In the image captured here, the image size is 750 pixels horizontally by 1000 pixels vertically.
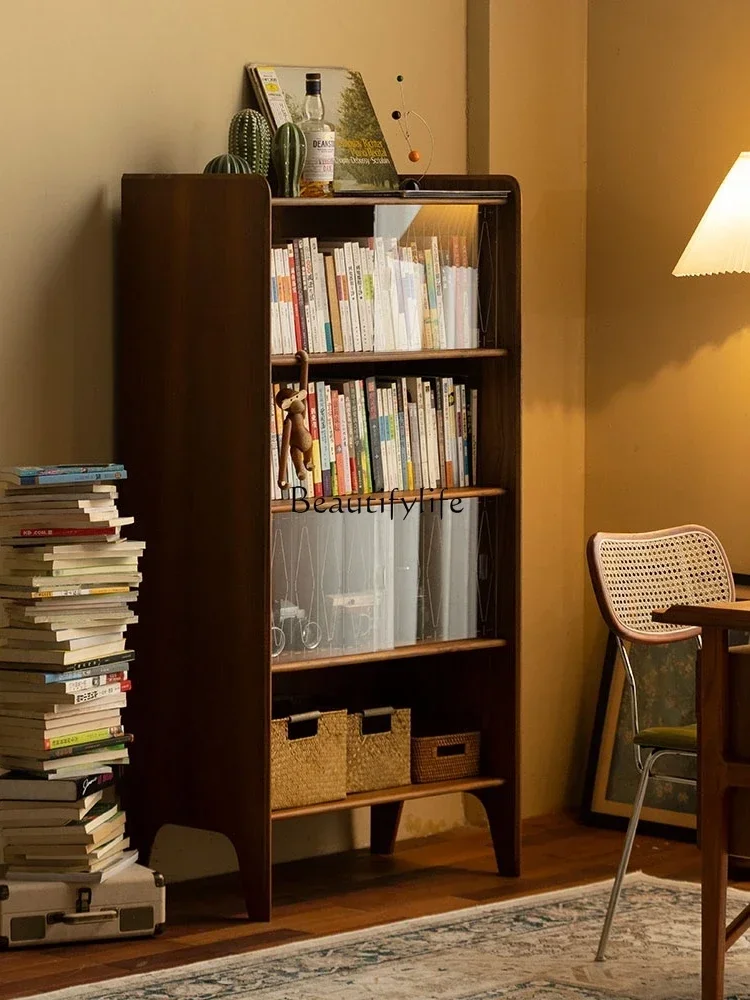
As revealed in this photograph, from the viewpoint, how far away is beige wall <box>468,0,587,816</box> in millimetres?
4809

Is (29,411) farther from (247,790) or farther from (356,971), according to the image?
(356,971)

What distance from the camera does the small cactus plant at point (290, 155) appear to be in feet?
12.9

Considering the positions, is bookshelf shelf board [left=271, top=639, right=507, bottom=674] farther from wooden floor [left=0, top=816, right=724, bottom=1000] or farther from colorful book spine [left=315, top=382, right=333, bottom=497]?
wooden floor [left=0, top=816, right=724, bottom=1000]

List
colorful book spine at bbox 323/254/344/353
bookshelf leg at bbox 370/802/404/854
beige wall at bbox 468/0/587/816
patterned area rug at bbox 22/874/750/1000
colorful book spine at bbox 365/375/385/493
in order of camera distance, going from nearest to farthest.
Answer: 1. patterned area rug at bbox 22/874/750/1000
2. colorful book spine at bbox 323/254/344/353
3. colorful book spine at bbox 365/375/385/493
4. bookshelf leg at bbox 370/802/404/854
5. beige wall at bbox 468/0/587/816

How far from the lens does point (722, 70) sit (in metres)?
4.69

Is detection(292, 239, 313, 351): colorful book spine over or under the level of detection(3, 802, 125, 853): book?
over

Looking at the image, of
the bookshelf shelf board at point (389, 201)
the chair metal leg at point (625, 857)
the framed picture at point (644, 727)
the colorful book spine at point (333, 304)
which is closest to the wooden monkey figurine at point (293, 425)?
the colorful book spine at point (333, 304)

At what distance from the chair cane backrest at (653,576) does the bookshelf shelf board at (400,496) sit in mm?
491

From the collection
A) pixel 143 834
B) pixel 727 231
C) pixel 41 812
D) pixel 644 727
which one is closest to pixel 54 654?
pixel 41 812

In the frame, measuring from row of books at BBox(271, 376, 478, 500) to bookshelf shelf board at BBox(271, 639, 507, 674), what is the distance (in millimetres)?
383

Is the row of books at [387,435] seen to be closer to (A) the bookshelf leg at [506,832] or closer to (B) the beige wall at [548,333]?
(B) the beige wall at [548,333]

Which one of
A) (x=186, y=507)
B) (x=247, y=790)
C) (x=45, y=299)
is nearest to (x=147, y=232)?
(x=45, y=299)

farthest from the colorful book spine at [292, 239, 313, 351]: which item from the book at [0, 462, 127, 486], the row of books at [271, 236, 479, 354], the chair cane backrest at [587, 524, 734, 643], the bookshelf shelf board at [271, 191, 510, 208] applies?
the chair cane backrest at [587, 524, 734, 643]

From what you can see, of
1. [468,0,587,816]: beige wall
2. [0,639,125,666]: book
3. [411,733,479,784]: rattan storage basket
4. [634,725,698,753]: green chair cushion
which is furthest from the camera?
[468,0,587,816]: beige wall
